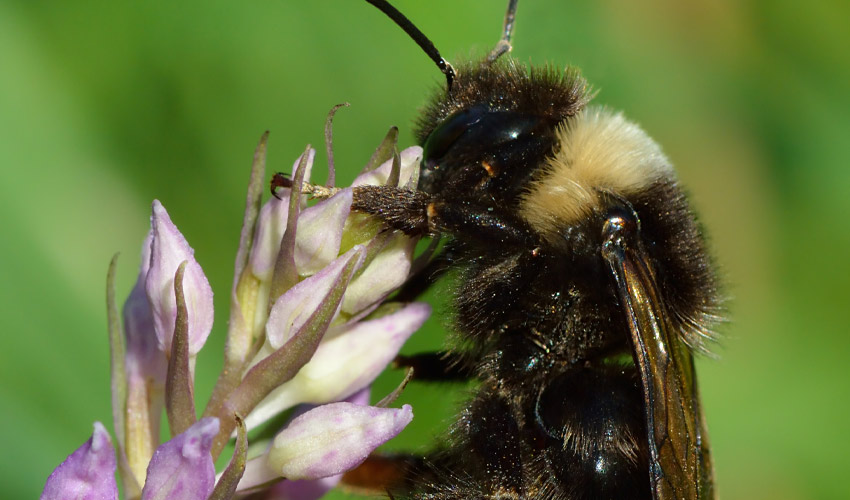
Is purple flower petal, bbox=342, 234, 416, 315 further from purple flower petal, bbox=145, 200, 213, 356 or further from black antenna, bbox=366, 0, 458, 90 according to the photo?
black antenna, bbox=366, 0, 458, 90

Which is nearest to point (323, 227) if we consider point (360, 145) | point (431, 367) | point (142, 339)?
point (142, 339)

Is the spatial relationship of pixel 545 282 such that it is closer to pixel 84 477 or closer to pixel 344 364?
pixel 344 364

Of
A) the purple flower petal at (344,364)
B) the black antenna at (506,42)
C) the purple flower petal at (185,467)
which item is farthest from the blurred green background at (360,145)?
the purple flower petal at (185,467)

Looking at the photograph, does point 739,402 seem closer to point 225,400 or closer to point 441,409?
point 441,409

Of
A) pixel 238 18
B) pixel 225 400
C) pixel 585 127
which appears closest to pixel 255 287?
pixel 225 400

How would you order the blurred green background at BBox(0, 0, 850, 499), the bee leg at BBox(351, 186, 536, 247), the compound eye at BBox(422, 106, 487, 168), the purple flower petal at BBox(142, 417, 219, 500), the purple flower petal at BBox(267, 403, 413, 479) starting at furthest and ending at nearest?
the blurred green background at BBox(0, 0, 850, 499) < the compound eye at BBox(422, 106, 487, 168) < the bee leg at BBox(351, 186, 536, 247) < the purple flower petal at BBox(267, 403, 413, 479) < the purple flower petal at BBox(142, 417, 219, 500)

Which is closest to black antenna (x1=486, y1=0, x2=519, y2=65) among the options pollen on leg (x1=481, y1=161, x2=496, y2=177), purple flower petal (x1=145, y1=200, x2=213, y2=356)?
pollen on leg (x1=481, y1=161, x2=496, y2=177)

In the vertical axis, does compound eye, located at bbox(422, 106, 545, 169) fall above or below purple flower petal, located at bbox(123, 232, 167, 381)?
above

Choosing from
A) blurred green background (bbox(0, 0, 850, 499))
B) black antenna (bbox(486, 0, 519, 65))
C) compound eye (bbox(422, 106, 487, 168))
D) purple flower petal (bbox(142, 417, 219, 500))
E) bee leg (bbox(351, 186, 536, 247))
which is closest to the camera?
purple flower petal (bbox(142, 417, 219, 500))
